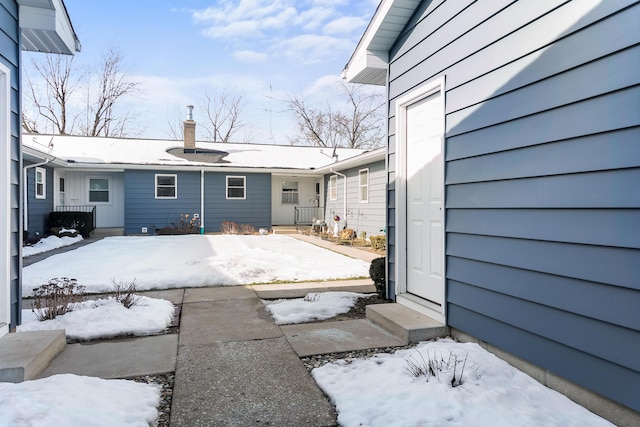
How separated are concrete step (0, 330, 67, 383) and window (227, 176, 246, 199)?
12.5 m

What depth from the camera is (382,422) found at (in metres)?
2.10

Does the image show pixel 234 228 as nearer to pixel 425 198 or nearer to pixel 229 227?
pixel 229 227

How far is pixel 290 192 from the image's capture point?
18109 millimetres

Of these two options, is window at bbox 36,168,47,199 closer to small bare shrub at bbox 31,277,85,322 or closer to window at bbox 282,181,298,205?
window at bbox 282,181,298,205

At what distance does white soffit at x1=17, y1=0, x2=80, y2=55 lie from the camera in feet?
11.3

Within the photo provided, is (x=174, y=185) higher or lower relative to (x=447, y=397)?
higher

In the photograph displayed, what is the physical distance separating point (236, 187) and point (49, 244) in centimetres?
658

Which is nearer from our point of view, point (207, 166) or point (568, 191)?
point (568, 191)

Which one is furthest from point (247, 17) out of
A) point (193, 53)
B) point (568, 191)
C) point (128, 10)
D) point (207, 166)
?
point (568, 191)

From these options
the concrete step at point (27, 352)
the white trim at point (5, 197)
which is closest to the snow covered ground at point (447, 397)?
the concrete step at point (27, 352)

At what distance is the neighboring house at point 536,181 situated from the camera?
2.00m

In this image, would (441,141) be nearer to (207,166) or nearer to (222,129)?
(207,166)

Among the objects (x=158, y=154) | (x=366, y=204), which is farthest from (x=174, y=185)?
(x=366, y=204)

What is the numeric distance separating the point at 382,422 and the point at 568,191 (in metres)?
1.63
